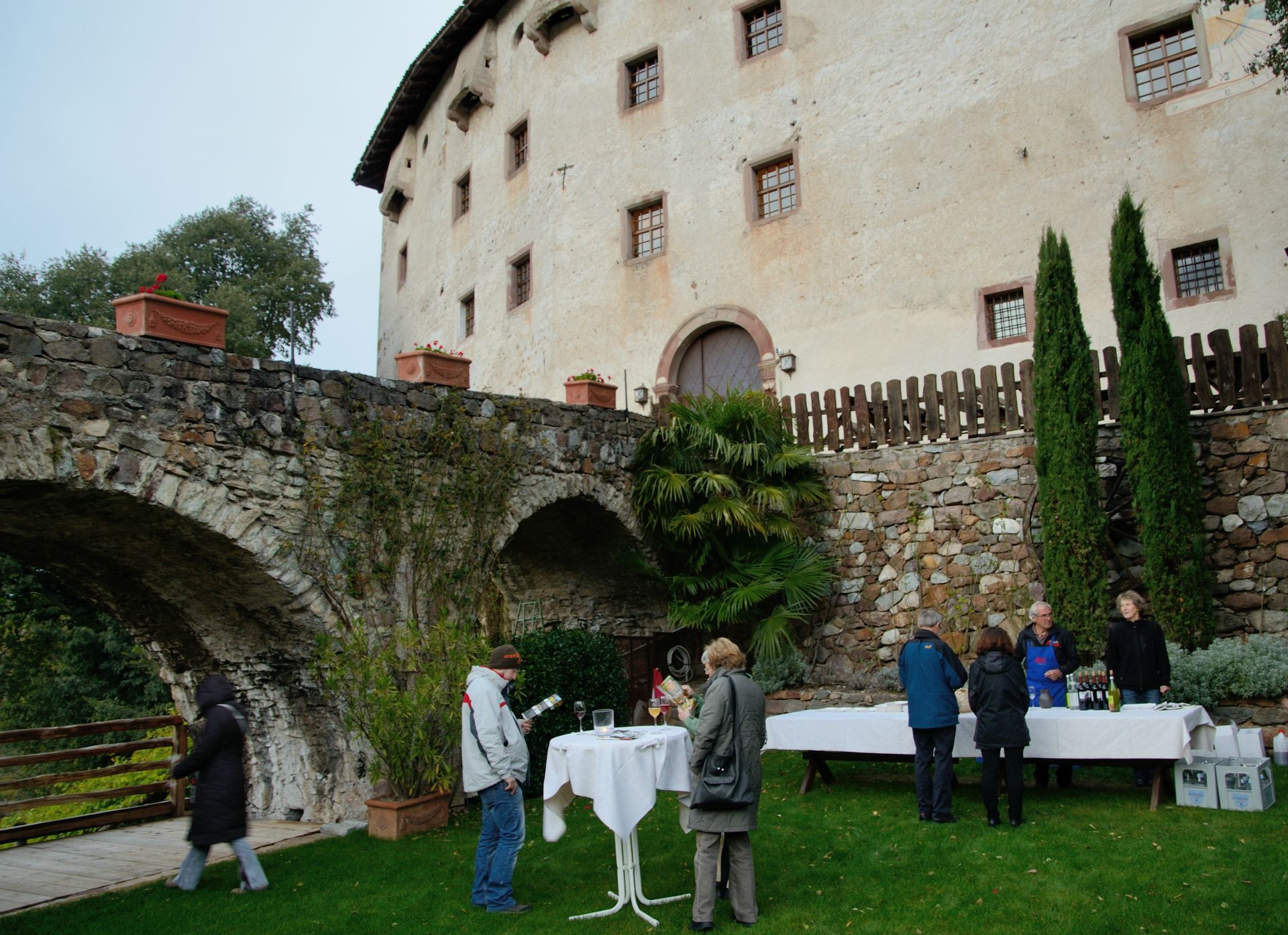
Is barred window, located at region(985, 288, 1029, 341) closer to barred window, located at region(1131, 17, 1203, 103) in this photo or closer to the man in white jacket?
barred window, located at region(1131, 17, 1203, 103)

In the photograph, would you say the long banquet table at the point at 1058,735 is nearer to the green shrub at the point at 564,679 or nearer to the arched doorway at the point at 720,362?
the green shrub at the point at 564,679

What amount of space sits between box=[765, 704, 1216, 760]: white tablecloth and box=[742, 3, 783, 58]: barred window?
11.5m

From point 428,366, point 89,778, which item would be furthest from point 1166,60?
point 89,778

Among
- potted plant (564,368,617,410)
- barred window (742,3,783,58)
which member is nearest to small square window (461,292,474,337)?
barred window (742,3,783,58)

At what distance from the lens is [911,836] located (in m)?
5.64

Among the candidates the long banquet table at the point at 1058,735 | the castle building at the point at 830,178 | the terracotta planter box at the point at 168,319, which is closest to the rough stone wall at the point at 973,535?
the long banquet table at the point at 1058,735

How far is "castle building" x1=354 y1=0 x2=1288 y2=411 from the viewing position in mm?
11320

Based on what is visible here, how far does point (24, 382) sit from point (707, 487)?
6066mm

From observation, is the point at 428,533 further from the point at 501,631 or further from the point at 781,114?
the point at 781,114

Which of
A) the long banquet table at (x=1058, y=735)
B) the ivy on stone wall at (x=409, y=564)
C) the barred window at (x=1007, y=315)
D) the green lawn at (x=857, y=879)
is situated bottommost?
the green lawn at (x=857, y=879)

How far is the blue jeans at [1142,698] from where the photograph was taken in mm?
6441

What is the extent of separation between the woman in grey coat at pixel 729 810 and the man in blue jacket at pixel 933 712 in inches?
72.3

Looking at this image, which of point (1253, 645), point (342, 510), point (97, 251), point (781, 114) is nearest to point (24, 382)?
point (342, 510)

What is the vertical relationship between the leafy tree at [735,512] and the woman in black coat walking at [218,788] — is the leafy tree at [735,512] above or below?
above
